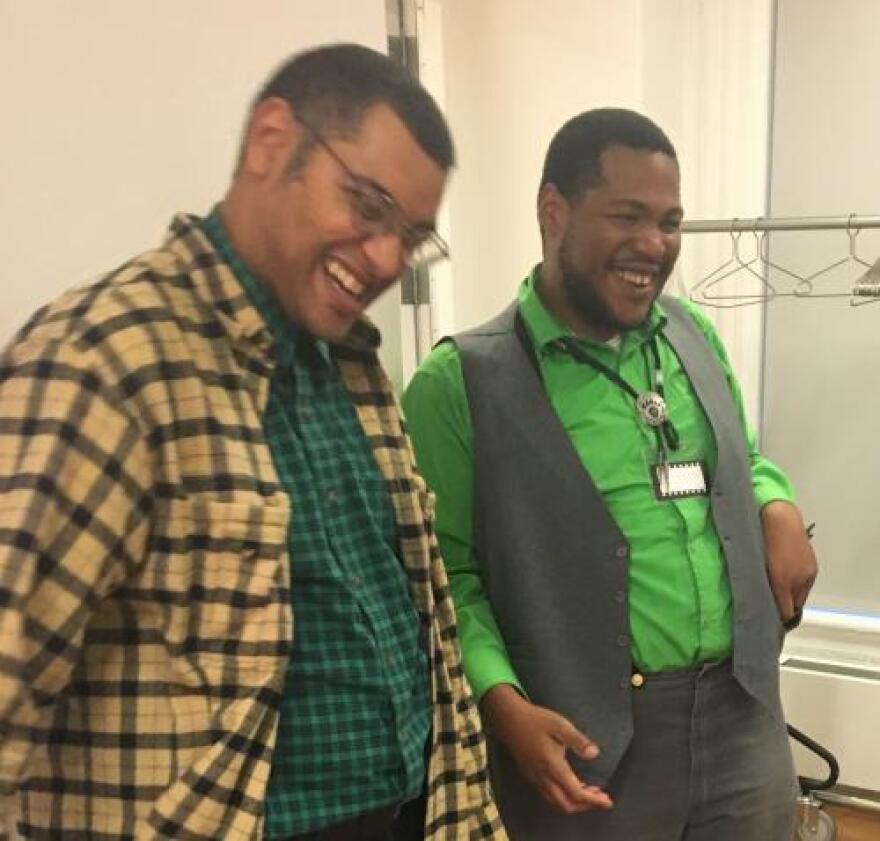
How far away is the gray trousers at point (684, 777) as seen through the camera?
123cm

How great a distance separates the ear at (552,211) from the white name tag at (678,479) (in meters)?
0.35

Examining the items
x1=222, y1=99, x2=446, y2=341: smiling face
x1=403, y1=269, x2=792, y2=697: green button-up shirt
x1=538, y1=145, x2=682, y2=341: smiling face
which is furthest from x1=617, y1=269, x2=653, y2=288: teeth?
x1=222, y1=99, x2=446, y2=341: smiling face

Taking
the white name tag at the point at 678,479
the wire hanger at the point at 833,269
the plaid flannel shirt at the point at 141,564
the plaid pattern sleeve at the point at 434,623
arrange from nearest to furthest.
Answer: the plaid flannel shirt at the point at 141,564, the plaid pattern sleeve at the point at 434,623, the white name tag at the point at 678,479, the wire hanger at the point at 833,269

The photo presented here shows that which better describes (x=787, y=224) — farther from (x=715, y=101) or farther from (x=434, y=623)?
(x=434, y=623)

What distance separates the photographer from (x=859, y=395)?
2396 millimetres

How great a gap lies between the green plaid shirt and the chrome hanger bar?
138 cm

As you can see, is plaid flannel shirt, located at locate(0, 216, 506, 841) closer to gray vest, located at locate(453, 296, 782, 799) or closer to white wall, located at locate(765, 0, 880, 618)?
gray vest, located at locate(453, 296, 782, 799)

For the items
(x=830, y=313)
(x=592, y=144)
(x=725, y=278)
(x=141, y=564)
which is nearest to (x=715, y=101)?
(x=725, y=278)

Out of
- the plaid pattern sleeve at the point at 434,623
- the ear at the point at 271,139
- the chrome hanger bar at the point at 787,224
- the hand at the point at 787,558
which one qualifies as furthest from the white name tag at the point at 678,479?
the chrome hanger bar at the point at 787,224

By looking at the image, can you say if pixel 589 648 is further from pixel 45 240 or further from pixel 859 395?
pixel 859 395

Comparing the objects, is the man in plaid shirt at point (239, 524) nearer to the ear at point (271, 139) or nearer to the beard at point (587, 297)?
the ear at point (271, 139)

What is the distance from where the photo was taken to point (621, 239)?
128 centimetres

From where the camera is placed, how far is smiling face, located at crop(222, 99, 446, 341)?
81 cm

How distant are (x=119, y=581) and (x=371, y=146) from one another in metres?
0.40
